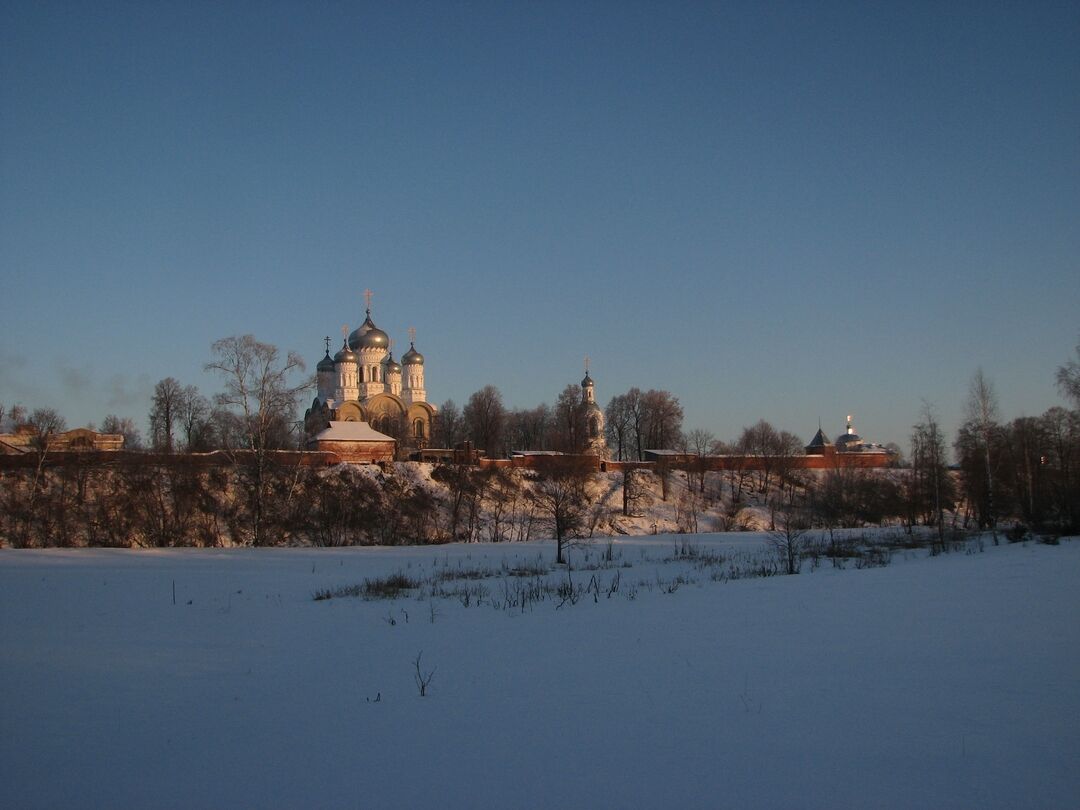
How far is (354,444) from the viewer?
46.7 meters

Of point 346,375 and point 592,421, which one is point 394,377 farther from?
point 592,421

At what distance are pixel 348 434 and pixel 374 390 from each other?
637 inches

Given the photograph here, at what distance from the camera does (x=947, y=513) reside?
44.8m

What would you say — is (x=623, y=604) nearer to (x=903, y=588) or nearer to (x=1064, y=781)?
(x=903, y=588)

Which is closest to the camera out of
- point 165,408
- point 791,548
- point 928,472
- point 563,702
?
point 563,702

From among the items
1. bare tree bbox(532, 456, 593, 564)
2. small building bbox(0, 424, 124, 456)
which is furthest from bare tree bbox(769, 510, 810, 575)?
small building bbox(0, 424, 124, 456)

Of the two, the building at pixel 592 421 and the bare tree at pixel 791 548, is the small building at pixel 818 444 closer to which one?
the building at pixel 592 421

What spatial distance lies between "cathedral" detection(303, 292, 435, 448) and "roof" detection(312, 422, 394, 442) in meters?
9.04

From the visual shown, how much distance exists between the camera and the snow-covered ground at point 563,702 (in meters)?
4.65

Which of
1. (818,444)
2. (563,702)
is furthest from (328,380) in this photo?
(563,702)

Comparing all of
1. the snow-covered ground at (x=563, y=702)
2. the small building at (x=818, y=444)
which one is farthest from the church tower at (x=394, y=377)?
the snow-covered ground at (x=563, y=702)

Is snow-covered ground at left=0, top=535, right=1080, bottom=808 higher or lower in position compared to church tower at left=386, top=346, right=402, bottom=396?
lower

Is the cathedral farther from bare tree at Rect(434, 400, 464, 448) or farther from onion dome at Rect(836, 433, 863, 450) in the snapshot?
onion dome at Rect(836, 433, 863, 450)

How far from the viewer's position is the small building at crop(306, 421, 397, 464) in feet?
152
